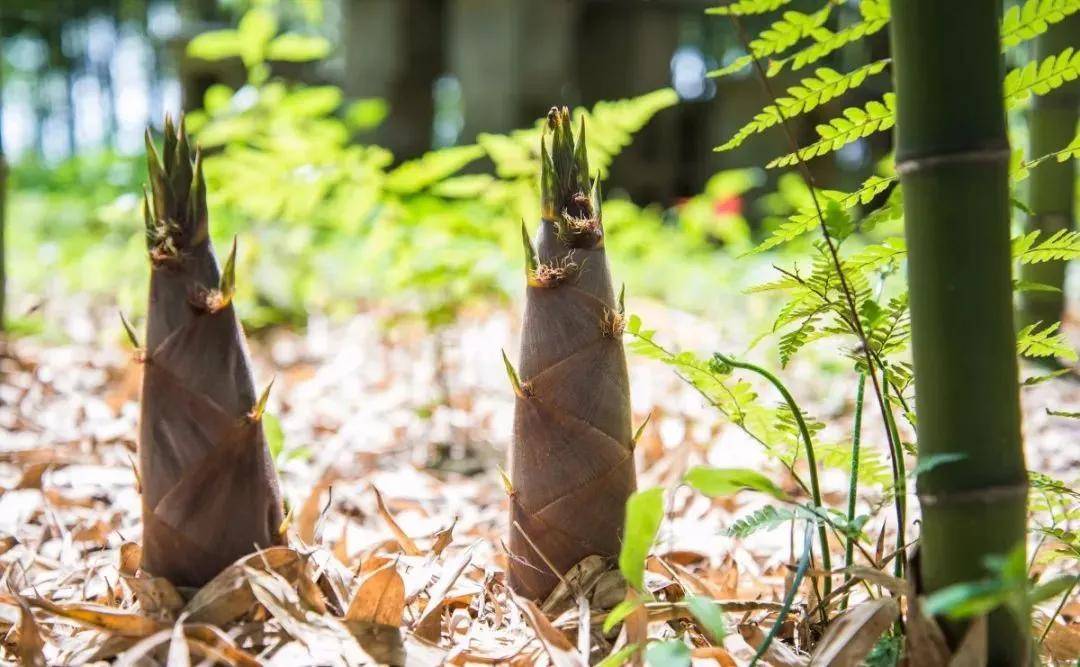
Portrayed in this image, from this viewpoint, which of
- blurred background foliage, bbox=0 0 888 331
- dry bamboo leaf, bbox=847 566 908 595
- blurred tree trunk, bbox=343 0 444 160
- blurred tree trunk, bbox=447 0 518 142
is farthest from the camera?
blurred tree trunk, bbox=343 0 444 160

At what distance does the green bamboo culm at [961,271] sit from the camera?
71 cm

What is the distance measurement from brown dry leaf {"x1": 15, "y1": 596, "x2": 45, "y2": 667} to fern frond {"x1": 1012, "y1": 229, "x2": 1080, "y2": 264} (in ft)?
3.28

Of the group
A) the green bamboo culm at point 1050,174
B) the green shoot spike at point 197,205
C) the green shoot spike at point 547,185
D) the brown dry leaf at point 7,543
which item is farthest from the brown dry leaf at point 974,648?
the brown dry leaf at point 7,543

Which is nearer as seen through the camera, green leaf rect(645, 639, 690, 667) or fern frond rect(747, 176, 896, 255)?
green leaf rect(645, 639, 690, 667)

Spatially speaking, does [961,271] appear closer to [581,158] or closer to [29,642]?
[581,158]

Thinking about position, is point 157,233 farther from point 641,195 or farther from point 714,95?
point 714,95

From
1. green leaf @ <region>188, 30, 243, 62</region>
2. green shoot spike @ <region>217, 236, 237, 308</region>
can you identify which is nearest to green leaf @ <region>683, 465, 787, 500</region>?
green shoot spike @ <region>217, 236, 237, 308</region>

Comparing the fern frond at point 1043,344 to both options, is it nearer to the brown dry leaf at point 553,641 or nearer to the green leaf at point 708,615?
the green leaf at point 708,615

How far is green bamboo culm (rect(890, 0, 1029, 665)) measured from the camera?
2.33 feet

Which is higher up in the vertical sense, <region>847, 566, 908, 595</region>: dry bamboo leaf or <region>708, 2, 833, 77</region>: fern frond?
<region>708, 2, 833, 77</region>: fern frond

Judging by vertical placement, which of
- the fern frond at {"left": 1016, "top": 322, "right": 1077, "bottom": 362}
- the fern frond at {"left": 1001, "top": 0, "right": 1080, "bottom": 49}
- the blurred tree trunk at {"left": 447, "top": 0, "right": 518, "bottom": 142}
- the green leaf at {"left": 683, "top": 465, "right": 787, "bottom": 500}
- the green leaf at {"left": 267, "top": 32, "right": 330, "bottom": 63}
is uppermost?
the blurred tree trunk at {"left": 447, "top": 0, "right": 518, "bottom": 142}

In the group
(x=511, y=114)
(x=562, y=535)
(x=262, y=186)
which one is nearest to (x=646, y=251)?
(x=511, y=114)

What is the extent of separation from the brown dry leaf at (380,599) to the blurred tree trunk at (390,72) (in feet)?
18.4

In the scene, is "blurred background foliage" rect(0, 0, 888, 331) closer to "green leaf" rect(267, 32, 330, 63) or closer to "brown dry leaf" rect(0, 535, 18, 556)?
"green leaf" rect(267, 32, 330, 63)
